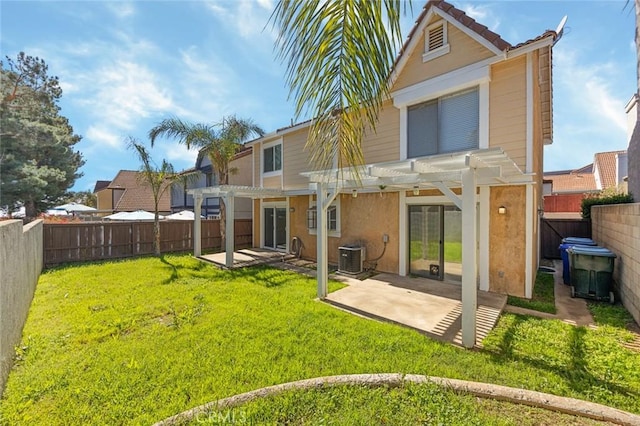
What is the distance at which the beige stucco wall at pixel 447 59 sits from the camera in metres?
7.64

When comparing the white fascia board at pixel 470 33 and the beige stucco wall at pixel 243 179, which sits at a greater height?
the white fascia board at pixel 470 33

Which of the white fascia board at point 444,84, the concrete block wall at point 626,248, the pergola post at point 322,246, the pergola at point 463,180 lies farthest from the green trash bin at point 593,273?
the pergola post at point 322,246

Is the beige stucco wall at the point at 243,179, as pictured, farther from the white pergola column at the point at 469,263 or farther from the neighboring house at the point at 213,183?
the white pergola column at the point at 469,263

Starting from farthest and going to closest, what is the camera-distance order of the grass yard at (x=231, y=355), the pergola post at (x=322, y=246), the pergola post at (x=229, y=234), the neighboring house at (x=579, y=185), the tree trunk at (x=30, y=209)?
the neighboring house at (x=579, y=185)
the tree trunk at (x=30, y=209)
the pergola post at (x=229, y=234)
the pergola post at (x=322, y=246)
the grass yard at (x=231, y=355)

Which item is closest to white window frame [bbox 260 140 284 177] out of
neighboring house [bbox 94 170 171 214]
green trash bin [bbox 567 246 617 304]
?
green trash bin [bbox 567 246 617 304]

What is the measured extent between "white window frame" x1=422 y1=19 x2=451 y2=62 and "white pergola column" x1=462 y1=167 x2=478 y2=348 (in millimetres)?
5165

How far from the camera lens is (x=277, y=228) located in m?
14.4

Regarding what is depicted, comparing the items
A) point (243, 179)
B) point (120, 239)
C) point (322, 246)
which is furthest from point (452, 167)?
point (243, 179)

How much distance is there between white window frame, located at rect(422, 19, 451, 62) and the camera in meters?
8.21

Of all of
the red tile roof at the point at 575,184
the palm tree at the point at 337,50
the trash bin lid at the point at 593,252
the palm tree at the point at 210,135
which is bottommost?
the trash bin lid at the point at 593,252

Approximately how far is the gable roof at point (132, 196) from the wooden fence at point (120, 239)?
1508 centimetres

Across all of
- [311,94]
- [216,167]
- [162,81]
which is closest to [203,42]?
[162,81]

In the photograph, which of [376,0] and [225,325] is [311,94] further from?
[225,325]

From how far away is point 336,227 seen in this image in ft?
36.9
